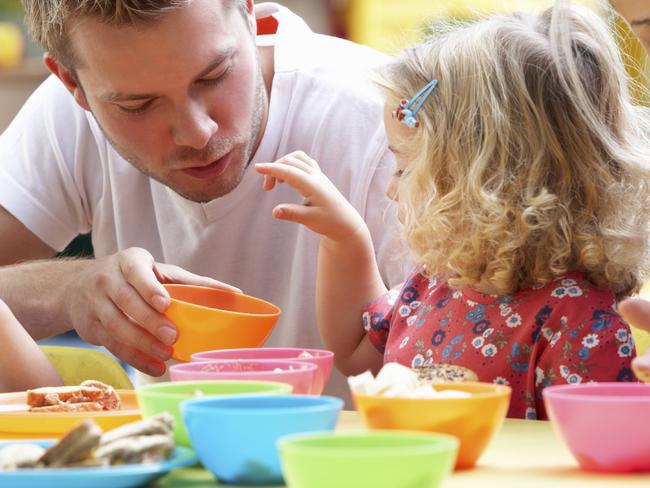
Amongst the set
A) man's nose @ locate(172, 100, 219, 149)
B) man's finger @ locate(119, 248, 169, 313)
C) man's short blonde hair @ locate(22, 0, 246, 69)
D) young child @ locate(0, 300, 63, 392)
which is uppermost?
man's short blonde hair @ locate(22, 0, 246, 69)

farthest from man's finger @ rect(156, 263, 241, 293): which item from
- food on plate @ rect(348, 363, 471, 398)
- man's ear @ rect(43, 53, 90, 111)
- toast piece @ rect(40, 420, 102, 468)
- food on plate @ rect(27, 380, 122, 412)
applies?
toast piece @ rect(40, 420, 102, 468)

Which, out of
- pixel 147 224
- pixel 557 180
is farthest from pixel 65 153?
pixel 557 180

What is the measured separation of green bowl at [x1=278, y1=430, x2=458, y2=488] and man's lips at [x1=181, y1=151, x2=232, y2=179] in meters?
1.11

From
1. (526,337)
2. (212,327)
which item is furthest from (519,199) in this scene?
(212,327)

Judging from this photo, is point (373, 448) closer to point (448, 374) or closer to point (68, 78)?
point (448, 374)

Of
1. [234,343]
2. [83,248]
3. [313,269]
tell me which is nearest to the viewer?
[234,343]

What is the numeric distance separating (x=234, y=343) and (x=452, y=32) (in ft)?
2.20

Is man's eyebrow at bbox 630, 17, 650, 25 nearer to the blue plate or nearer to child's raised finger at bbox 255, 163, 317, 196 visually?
child's raised finger at bbox 255, 163, 317, 196

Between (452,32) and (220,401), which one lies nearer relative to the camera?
(220,401)

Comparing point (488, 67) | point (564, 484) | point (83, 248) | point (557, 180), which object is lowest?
point (83, 248)

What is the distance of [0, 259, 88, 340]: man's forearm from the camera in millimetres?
1703

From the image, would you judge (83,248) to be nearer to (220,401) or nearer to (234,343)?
(234,343)

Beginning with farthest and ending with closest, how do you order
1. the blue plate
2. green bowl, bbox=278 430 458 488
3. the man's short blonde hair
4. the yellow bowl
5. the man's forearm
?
the man's forearm → the man's short blonde hair → the yellow bowl → the blue plate → green bowl, bbox=278 430 458 488

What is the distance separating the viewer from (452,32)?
64.2 inches
